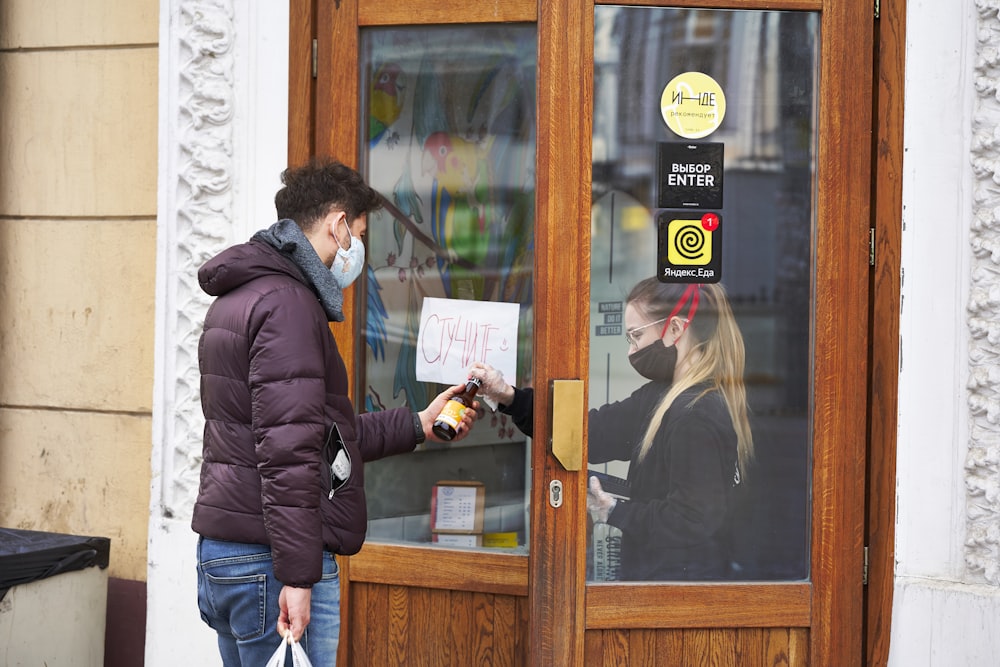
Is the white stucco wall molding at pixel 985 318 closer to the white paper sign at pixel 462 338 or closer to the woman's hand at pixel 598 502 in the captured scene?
the woman's hand at pixel 598 502

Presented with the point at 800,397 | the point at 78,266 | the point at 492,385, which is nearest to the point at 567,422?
the point at 492,385

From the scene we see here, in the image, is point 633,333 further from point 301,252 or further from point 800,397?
point 301,252

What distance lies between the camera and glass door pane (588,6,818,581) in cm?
325

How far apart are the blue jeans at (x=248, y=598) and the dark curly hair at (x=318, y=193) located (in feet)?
2.95

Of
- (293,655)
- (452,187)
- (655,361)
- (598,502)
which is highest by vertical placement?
(452,187)

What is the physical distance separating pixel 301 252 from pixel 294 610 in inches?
36.6

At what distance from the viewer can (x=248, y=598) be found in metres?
2.55

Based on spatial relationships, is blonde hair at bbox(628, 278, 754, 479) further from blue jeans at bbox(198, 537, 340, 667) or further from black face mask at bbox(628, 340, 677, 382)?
blue jeans at bbox(198, 537, 340, 667)

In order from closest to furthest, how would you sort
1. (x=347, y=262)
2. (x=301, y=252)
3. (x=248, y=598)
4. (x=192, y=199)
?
(x=248, y=598) → (x=301, y=252) → (x=347, y=262) → (x=192, y=199)

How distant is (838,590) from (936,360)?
0.82m

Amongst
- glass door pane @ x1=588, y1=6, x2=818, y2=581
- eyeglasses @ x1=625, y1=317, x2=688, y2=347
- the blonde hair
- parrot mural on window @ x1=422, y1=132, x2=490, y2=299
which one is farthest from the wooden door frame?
→ parrot mural on window @ x1=422, y1=132, x2=490, y2=299

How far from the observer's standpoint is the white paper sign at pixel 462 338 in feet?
11.3

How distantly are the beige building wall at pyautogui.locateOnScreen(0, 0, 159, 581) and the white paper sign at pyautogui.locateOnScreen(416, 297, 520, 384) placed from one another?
1.18 metres

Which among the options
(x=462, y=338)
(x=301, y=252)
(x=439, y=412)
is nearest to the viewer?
(x=301, y=252)
